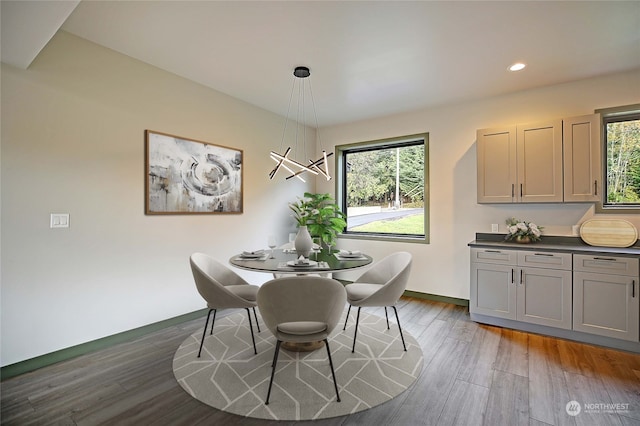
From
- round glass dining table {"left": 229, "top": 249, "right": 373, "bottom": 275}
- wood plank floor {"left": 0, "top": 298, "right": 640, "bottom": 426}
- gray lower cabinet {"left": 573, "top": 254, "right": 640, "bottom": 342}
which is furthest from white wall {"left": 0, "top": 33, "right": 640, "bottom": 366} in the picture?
round glass dining table {"left": 229, "top": 249, "right": 373, "bottom": 275}

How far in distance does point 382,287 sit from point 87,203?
105 inches

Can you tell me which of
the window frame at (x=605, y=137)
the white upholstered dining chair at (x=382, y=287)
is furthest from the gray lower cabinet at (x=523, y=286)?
the white upholstered dining chair at (x=382, y=287)

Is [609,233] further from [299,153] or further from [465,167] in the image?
[299,153]

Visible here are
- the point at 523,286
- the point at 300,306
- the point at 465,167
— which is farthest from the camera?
the point at 465,167

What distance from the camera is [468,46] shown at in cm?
254

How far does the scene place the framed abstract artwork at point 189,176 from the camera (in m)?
2.99

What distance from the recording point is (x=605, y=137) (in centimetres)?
317

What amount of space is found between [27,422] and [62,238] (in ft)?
4.29

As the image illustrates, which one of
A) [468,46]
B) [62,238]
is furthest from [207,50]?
[468,46]

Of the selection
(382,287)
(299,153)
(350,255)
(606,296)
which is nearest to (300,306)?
(382,287)

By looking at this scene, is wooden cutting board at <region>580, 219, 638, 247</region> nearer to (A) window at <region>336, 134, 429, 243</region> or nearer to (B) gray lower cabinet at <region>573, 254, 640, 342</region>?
(B) gray lower cabinet at <region>573, 254, 640, 342</region>

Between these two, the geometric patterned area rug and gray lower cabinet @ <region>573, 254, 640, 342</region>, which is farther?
gray lower cabinet @ <region>573, 254, 640, 342</region>

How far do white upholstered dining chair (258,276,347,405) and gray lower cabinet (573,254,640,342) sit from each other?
2480mm

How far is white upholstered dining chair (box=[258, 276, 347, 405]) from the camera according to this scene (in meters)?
1.84
